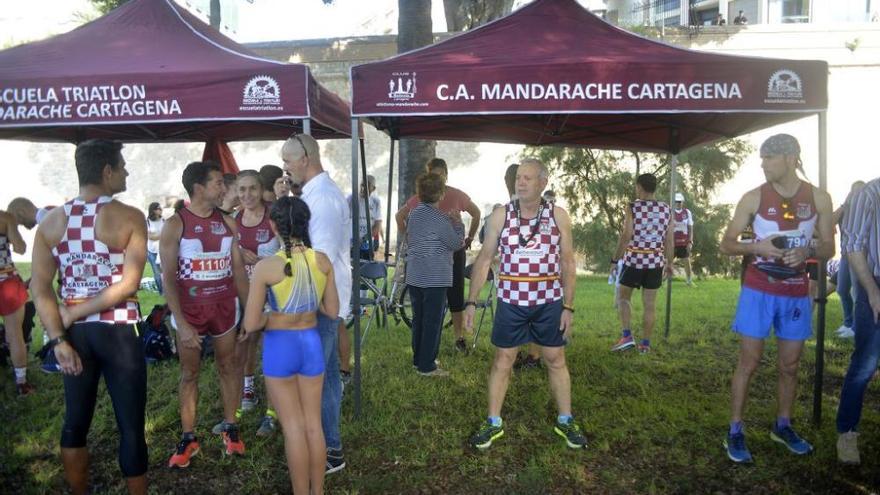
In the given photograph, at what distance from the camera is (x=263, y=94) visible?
148 inches

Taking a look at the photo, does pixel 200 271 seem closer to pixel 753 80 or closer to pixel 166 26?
pixel 166 26

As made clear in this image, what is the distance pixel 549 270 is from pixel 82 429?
8.61ft

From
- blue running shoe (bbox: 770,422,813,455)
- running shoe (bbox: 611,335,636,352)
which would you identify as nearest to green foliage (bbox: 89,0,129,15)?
running shoe (bbox: 611,335,636,352)

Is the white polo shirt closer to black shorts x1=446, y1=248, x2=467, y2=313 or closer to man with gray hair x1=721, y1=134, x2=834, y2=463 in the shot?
man with gray hair x1=721, y1=134, x2=834, y2=463

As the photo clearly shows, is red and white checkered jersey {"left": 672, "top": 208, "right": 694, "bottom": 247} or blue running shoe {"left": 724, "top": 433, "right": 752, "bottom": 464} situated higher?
red and white checkered jersey {"left": 672, "top": 208, "right": 694, "bottom": 247}

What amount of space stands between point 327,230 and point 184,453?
5.67 feet

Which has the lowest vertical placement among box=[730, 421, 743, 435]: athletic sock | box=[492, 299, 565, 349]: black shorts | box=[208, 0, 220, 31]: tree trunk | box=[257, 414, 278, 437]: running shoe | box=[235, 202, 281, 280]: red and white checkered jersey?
box=[257, 414, 278, 437]: running shoe

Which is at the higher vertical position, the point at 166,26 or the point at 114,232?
the point at 166,26

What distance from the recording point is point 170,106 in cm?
381

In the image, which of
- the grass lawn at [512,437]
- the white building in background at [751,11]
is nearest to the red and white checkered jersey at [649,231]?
the grass lawn at [512,437]

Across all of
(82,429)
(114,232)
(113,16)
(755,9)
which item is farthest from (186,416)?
(755,9)

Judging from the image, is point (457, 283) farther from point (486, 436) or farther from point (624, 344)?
point (486, 436)

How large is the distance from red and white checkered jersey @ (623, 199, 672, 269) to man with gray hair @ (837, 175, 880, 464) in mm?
2344

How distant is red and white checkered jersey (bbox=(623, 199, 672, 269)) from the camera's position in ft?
19.2
